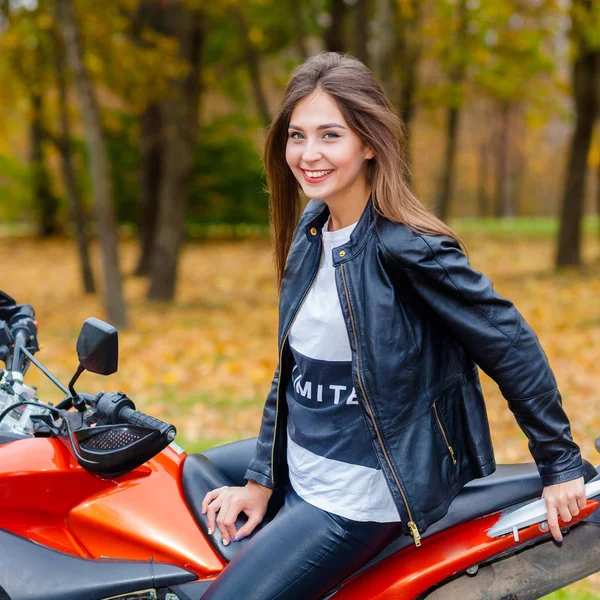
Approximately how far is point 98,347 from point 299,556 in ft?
2.41

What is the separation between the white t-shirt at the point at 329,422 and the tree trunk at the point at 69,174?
11.1 meters

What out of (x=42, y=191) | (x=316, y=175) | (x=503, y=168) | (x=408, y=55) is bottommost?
(x=503, y=168)

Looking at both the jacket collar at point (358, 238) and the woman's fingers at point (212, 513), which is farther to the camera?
the woman's fingers at point (212, 513)

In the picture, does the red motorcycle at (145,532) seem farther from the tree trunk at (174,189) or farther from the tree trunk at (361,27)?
the tree trunk at (174,189)

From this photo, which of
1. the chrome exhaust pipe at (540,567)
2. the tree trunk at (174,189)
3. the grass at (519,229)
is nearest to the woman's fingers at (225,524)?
the chrome exhaust pipe at (540,567)

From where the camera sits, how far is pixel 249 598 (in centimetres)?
195

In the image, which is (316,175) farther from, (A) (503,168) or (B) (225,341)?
(A) (503,168)

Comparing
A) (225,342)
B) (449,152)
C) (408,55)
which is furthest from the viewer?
(449,152)

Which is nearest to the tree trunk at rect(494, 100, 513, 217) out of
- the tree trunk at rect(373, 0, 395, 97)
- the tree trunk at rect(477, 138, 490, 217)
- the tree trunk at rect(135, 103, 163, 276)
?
the tree trunk at rect(477, 138, 490, 217)

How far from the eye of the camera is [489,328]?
191 centimetres

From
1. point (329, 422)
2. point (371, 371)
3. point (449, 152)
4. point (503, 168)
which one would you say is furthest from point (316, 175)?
point (503, 168)

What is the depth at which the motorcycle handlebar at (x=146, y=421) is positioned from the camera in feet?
6.94

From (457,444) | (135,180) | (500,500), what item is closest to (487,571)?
(500,500)

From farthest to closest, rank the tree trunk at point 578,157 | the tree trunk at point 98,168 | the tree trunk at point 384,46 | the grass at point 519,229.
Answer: the grass at point 519,229
the tree trunk at point 578,157
the tree trunk at point 98,168
the tree trunk at point 384,46
